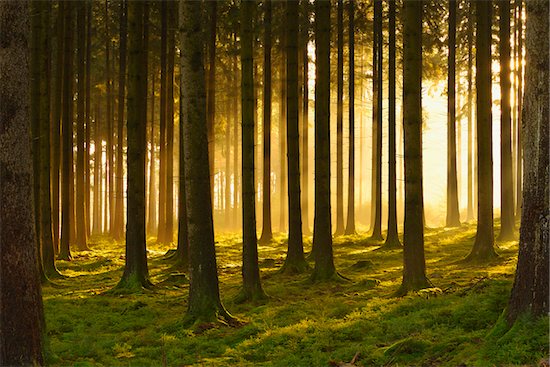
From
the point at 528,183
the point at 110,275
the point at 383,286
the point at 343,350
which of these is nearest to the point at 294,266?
the point at 383,286

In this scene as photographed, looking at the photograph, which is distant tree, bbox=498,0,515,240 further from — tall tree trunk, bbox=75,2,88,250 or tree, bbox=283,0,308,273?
tall tree trunk, bbox=75,2,88,250

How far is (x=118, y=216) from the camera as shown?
3306 cm

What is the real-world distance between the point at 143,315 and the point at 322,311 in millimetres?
4057

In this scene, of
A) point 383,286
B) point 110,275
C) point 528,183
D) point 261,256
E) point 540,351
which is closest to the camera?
point 540,351

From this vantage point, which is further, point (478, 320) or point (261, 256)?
point (261, 256)

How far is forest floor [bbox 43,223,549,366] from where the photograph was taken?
9583 millimetres

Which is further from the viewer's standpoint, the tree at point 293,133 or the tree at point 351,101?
the tree at point 351,101

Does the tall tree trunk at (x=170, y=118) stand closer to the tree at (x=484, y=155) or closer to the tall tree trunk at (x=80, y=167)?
the tall tree trunk at (x=80, y=167)

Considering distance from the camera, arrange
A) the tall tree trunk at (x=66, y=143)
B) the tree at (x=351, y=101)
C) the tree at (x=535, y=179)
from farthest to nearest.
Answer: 1. the tree at (x=351, y=101)
2. the tall tree trunk at (x=66, y=143)
3. the tree at (x=535, y=179)

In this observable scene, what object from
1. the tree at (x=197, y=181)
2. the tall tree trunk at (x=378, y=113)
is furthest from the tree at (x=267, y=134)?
the tree at (x=197, y=181)

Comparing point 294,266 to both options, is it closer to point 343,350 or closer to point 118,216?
point 343,350

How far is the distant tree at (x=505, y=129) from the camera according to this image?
70.1 ft

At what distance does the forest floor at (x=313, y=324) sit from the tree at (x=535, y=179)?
15.8 inches

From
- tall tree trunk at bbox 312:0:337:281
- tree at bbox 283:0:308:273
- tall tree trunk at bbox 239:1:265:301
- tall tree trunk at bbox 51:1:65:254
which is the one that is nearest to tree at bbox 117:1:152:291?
tall tree trunk at bbox 239:1:265:301
